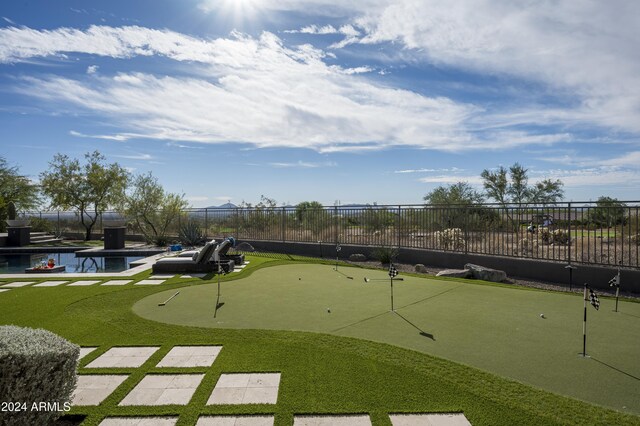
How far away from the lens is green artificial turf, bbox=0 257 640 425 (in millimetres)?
2785

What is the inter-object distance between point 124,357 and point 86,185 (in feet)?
72.3

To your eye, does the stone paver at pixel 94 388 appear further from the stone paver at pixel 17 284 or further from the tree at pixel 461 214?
the tree at pixel 461 214

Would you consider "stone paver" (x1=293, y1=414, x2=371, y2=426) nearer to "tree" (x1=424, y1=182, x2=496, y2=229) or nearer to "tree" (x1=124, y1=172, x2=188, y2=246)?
"tree" (x1=424, y1=182, x2=496, y2=229)

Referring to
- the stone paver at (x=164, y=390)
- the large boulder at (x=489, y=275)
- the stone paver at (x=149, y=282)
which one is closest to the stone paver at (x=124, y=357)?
the stone paver at (x=164, y=390)

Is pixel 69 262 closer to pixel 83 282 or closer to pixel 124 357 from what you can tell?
pixel 83 282

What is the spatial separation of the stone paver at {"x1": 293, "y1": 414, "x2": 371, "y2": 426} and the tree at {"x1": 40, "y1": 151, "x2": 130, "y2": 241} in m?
22.3

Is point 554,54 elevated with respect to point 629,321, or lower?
elevated

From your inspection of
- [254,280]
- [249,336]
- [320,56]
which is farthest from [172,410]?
[320,56]

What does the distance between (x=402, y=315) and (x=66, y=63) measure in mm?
11351

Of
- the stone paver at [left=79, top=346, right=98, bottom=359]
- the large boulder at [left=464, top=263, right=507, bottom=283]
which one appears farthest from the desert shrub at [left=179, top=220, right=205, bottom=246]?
the stone paver at [left=79, top=346, right=98, bottom=359]

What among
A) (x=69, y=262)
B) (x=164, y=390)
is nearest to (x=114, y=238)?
(x=69, y=262)

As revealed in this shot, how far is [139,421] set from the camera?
2.65 metres

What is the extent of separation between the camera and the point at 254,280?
8.36 metres

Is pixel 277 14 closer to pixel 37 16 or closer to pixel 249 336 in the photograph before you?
pixel 37 16
